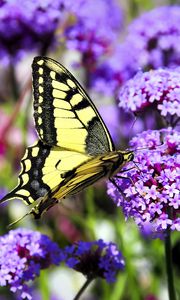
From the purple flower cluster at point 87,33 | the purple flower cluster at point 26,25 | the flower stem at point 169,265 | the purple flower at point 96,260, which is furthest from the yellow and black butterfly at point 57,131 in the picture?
the purple flower cluster at point 87,33

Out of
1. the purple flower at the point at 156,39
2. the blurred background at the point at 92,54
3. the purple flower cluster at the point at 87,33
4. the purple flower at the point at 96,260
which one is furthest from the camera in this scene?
the purple flower cluster at the point at 87,33

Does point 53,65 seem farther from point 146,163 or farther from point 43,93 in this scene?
point 146,163

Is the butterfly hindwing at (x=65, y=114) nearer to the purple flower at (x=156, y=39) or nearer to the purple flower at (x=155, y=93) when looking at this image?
the purple flower at (x=155, y=93)

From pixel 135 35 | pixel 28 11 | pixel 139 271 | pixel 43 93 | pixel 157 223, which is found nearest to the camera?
pixel 157 223

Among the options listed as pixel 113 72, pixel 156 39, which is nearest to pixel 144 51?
pixel 156 39

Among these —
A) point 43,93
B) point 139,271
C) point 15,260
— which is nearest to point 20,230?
point 15,260

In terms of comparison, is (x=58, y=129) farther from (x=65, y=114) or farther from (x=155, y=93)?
(x=155, y=93)

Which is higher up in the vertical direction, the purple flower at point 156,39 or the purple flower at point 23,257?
the purple flower at point 156,39
